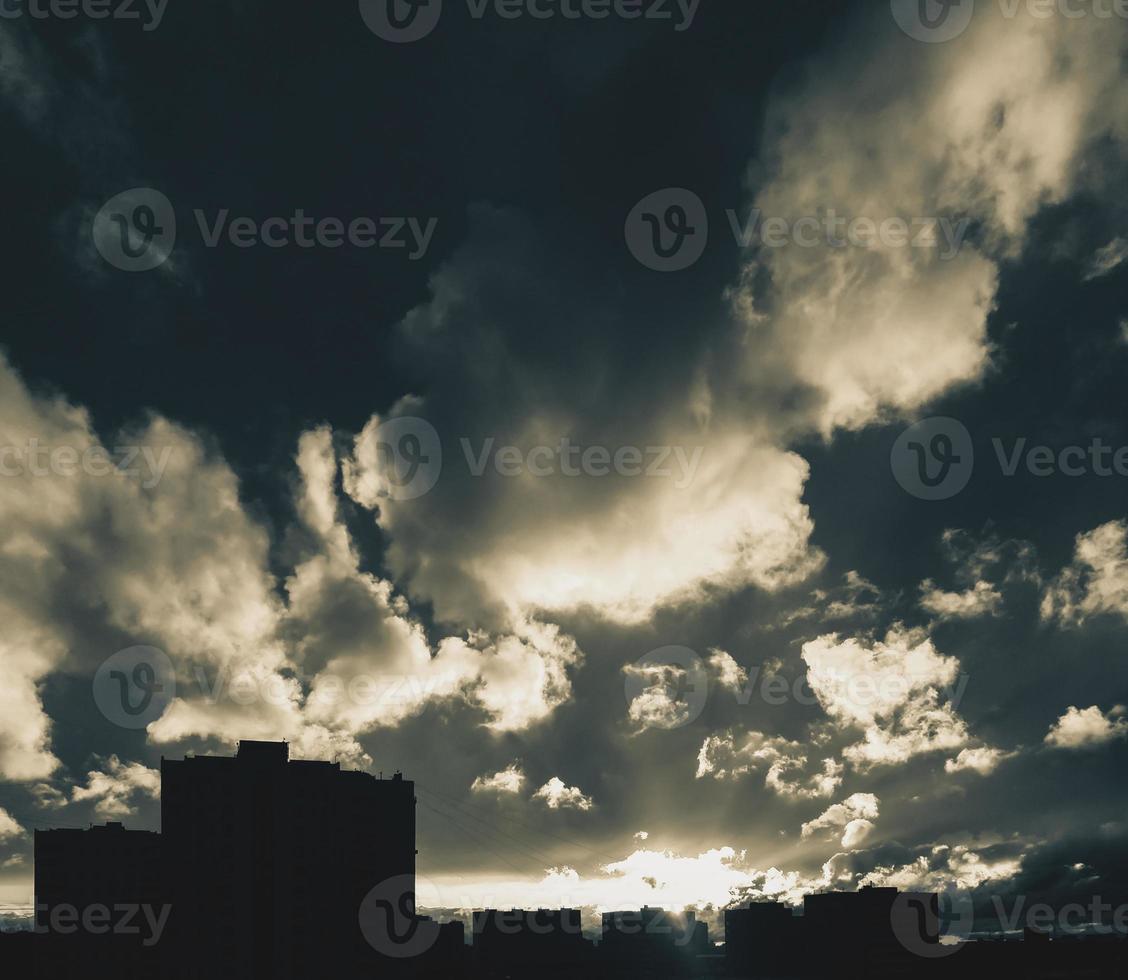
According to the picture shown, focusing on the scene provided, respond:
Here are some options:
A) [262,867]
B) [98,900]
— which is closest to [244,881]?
[262,867]

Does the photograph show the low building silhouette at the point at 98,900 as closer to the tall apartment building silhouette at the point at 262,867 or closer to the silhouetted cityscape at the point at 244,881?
the silhouetted cityscape at the point at 244,881

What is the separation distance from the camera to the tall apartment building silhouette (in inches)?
3752

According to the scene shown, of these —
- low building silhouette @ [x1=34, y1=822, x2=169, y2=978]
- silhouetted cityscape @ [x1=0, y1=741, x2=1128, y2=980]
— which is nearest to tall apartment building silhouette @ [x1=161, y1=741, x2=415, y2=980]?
silhouetted cityscape @ [x1=0, y1=741, x2=1128, y2=980]

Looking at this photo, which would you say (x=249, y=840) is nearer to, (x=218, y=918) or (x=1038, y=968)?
(x=218, y=918)

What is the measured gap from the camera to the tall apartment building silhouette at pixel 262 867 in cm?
9531

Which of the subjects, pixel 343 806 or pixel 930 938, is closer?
pixel 343 806

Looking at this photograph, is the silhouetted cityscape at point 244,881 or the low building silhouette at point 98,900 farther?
the low building silhouette at point 98,900

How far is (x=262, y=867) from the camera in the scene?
9769 centimetres

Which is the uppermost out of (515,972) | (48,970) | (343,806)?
(343,806)

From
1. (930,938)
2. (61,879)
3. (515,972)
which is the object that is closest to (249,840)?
(61,879)

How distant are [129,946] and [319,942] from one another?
969 inches

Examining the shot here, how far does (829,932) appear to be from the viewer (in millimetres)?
199125

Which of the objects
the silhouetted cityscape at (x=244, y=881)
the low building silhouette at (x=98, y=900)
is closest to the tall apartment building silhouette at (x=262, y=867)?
the silhouetted cityscape at (x=244, y=881)

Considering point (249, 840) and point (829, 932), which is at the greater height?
point (249, 840)
